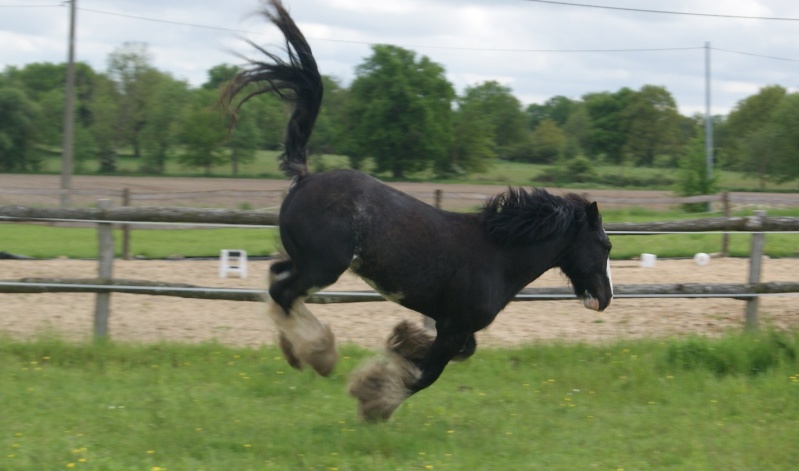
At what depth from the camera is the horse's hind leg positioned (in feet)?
17.1

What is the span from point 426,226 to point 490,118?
43017 mm

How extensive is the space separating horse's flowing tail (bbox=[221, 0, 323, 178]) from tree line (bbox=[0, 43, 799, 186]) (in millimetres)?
21779

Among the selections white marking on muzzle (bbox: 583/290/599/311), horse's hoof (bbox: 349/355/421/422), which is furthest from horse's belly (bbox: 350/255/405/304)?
white marking on muzzle (bbox: 583/290/599/311)

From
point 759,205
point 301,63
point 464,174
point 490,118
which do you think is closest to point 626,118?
point 490,118

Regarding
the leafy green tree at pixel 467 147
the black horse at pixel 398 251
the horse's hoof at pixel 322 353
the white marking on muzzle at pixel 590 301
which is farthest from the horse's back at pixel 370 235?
the leafy green tree at pixel 467 147

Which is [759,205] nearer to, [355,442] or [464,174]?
[464,174]

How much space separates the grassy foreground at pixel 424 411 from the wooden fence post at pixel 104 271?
0.57 m

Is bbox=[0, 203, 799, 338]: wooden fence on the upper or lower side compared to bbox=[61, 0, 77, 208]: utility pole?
lower

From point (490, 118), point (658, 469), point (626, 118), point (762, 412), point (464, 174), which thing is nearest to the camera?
point (658, 469)

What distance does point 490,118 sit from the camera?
47.3 meters

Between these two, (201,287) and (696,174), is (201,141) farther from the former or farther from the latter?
(201,287)

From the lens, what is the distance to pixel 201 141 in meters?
35.5

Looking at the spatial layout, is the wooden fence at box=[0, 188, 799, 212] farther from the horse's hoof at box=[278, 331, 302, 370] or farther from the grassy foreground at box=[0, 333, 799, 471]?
the horse's hoof at box=[278, 331, 302, 370]

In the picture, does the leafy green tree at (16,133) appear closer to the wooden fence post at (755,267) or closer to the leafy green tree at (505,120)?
the leafy green tree at (505,120)
